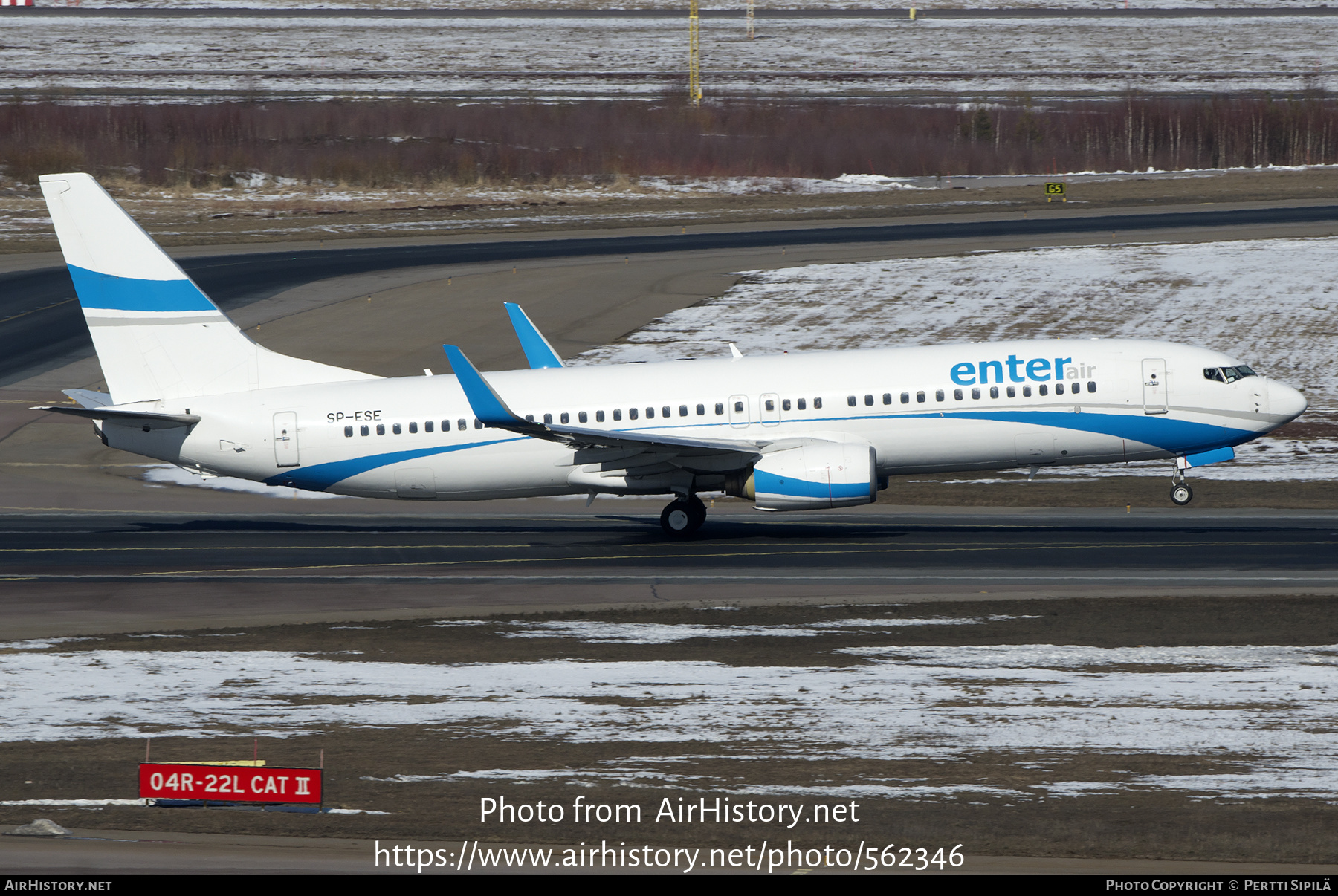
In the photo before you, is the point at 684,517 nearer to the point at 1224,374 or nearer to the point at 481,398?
the point at 481,398

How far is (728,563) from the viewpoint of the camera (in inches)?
1363

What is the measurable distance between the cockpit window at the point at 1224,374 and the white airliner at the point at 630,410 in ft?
0.18

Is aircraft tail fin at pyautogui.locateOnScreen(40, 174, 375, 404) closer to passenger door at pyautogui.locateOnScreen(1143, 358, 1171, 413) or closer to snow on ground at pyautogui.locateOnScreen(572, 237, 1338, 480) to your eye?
passenger door at pyautogui.locateOnScreen(1143, 358, 1171, 413)

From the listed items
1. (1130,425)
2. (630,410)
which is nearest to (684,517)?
(630,410)

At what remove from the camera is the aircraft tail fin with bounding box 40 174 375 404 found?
37062 millimetres

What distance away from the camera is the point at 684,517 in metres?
37.8

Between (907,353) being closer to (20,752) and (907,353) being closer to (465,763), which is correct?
(465,763)

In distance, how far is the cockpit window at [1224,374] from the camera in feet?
120

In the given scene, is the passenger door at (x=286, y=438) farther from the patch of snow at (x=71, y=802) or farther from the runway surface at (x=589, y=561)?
the patch of snow at (x=71, y=802)

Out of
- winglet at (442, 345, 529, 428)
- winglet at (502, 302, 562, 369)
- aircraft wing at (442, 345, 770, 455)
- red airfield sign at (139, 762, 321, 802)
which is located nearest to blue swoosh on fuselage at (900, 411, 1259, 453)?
aircraft wing at (442, 345, 770, 455)

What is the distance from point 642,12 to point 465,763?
167 m

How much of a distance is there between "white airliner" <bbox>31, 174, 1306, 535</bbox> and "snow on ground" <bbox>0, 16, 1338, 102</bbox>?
320ft

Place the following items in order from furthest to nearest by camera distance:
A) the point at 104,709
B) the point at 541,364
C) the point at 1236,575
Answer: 1. the point at 541,364
2. the point at 1236,575
3. the point at 104,709

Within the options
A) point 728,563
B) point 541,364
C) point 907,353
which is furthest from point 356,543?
point 907,353
